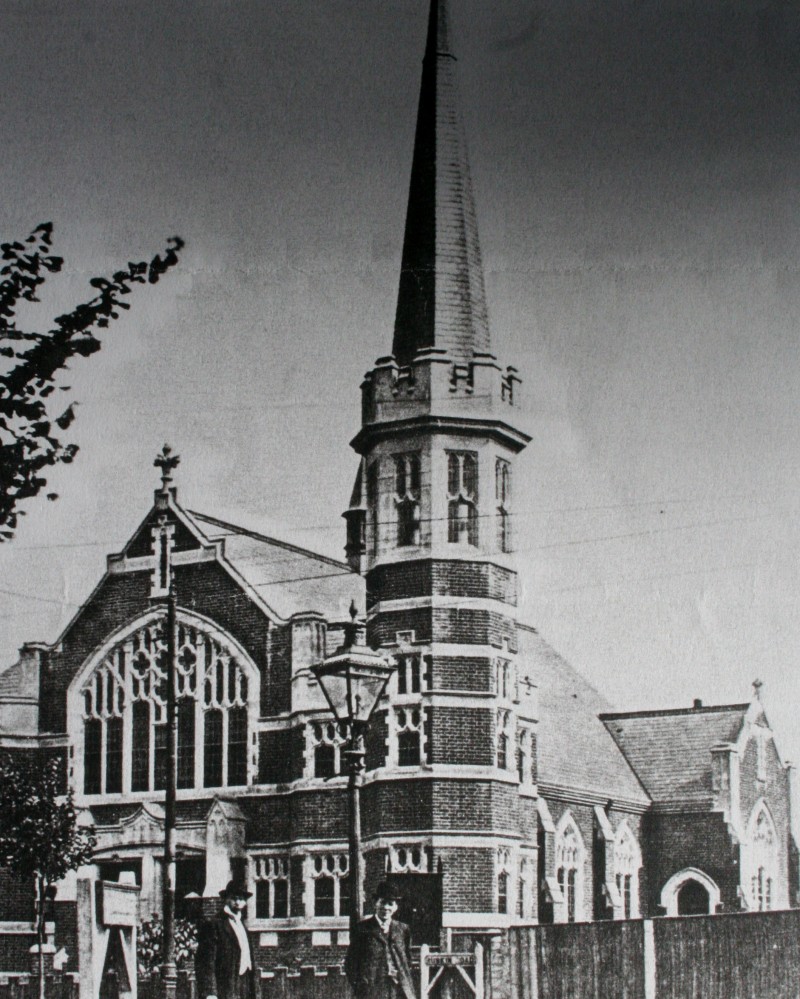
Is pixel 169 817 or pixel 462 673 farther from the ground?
pixel 462 673

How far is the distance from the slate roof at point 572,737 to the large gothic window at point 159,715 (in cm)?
544

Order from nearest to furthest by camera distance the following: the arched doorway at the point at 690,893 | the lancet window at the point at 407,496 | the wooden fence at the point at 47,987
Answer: the wooden fence at the point at 47,987 → the lancet window at the point at 407,496 → the arched doorway at the point at 690,893

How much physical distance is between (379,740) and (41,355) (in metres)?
16.7

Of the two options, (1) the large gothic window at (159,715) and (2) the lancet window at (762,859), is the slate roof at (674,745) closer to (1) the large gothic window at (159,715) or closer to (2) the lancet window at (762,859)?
(2) the lancet window at (762,859)

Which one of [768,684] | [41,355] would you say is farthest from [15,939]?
[41,355]

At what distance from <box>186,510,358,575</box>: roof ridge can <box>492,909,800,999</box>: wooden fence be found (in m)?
8.61

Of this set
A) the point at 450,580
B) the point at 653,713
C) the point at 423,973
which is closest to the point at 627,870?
the point at 653,713

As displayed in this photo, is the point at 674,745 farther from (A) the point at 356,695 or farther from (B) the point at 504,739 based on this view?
(A) the point at 356,695

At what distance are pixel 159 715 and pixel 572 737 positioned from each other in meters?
9.17

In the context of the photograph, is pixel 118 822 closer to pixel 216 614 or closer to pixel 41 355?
pixel 216 614

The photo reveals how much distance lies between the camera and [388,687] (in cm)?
2934

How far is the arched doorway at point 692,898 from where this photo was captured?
37.0m

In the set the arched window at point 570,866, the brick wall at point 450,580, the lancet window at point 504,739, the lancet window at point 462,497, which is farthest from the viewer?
the arched window at point 570,866

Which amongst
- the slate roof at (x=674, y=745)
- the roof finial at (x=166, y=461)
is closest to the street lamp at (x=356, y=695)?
the roof finial at (x=166, y=461)
